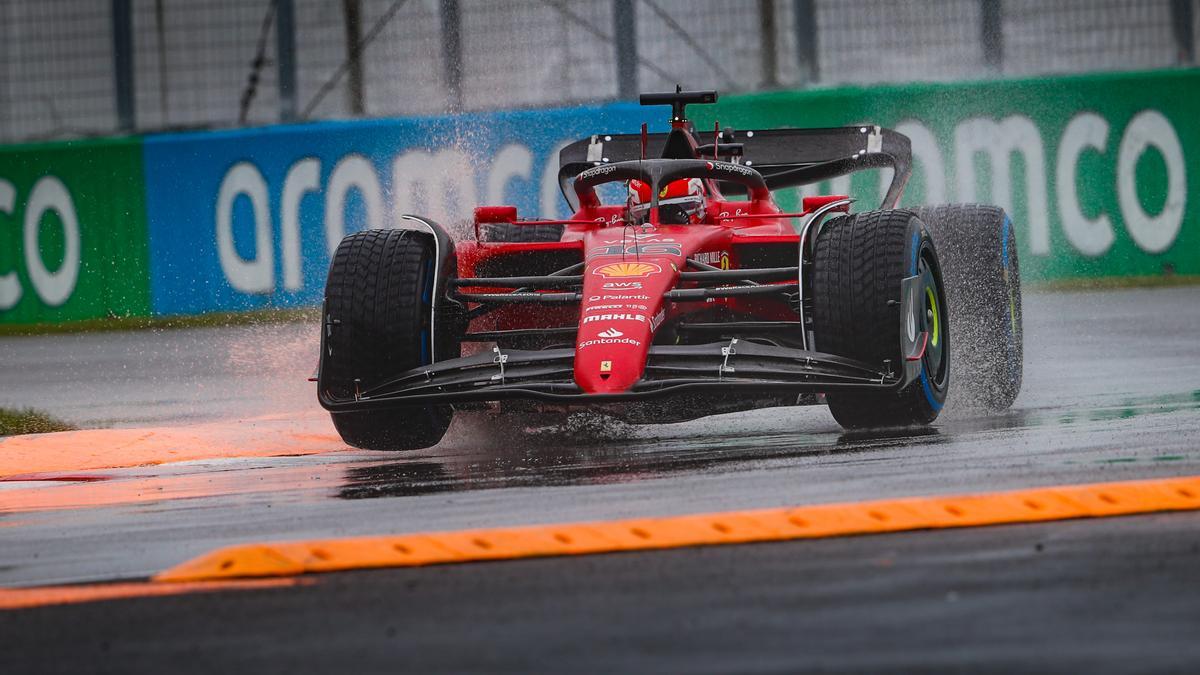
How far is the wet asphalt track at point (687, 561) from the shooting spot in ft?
13.1

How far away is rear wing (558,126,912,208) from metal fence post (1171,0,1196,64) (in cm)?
907

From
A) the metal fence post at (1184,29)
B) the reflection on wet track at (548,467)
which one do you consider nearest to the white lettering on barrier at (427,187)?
the metal fence post at (1184,29)

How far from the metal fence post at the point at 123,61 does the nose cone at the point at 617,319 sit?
13.2 meters

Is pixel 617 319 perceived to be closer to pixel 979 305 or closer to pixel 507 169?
pixel 979 305

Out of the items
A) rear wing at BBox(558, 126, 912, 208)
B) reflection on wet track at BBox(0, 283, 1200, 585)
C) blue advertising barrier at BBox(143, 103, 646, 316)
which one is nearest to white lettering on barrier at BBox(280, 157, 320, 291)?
blue advertising barrier at BBox(143, 103, 646, 316)

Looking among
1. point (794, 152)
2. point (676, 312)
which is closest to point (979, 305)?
point (794, 152)

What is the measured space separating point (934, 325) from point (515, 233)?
9.58 ft

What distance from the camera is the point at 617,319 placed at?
27.7ft

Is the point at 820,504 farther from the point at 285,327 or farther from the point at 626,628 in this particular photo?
the point at 285,327

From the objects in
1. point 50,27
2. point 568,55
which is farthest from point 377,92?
point 50,27

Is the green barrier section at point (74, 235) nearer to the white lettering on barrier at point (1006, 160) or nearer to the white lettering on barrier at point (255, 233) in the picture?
the white lettering on barrier at point (255, 233)

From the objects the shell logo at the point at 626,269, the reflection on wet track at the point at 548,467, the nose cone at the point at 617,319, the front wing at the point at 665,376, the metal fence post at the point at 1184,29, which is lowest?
the reflection on wet track at the point at 548,467

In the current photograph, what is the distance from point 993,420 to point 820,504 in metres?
3.52

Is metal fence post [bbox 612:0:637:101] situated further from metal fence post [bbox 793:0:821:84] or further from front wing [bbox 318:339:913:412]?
front wing [bbox 318:339:913:412]
